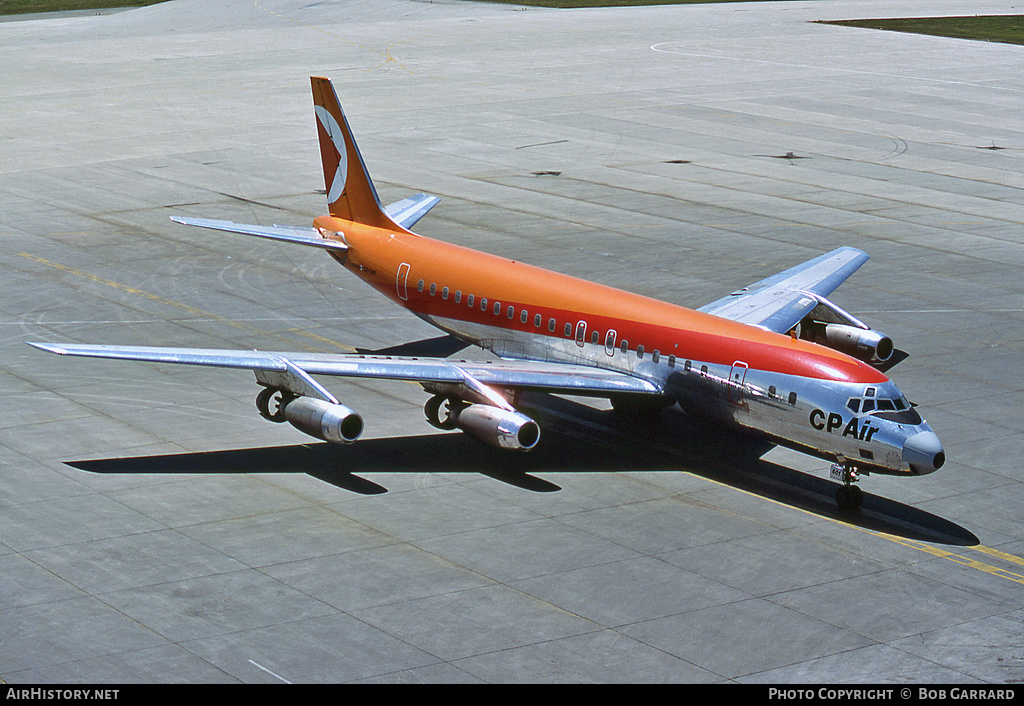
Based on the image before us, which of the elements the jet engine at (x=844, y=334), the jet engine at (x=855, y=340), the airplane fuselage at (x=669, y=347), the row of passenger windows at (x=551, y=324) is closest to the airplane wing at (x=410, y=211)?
the airplane fuselage at (x=669, y=347)

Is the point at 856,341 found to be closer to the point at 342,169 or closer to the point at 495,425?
the point at 495,425

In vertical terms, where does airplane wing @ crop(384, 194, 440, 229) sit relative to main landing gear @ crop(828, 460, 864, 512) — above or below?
above

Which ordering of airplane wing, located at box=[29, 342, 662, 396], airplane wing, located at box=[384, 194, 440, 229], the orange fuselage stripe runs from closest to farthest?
1. the orange fuselage stripe
2. airplane wing, located at box=[29, 342, 662, 396]
3. airplane wing, located at box=[384, 194, 440, 229]

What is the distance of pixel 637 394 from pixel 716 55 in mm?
90314

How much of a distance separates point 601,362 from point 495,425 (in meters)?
5.35

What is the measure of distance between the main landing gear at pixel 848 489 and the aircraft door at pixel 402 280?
17.2 metres

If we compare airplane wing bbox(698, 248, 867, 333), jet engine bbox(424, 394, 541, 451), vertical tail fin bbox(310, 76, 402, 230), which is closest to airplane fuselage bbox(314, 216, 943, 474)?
vertical tail fin bbox(310, 76, 402, 230)

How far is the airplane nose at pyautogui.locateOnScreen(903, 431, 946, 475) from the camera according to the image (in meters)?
33.6

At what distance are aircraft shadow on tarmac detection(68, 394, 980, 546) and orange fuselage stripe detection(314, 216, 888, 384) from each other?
289 centimetres

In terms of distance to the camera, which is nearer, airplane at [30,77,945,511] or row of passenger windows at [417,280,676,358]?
airplane at [30,77,945,511]

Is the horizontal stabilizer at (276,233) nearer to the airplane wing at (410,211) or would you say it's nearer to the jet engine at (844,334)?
the airplane wing at (410,211)

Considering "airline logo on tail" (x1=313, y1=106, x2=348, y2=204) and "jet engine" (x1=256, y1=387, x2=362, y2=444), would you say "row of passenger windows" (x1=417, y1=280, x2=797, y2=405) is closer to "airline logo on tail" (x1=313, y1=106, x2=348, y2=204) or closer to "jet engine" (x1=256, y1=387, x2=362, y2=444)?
"airline logo on tail" (x1=313, y1=106, x2=348, y2=204)

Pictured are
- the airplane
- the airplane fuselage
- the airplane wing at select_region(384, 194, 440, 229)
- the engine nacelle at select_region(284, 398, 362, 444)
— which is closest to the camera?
the airplane fuselage

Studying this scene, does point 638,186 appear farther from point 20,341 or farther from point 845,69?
point 845,69
